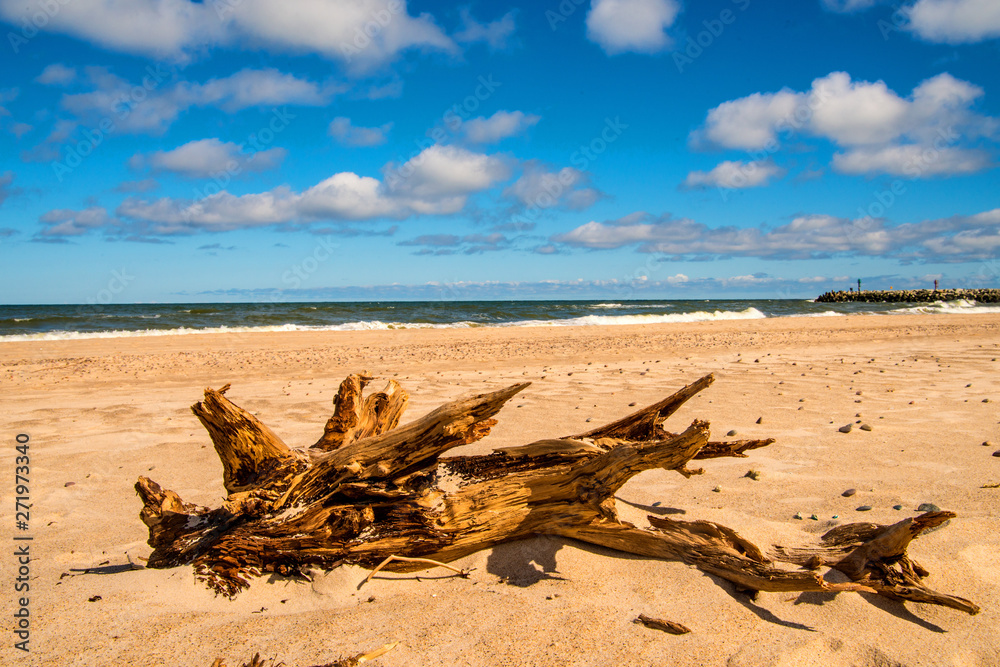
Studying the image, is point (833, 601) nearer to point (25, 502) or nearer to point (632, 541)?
point (632, 541)

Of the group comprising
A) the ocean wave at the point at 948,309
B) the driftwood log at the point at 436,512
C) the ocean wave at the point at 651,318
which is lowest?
the driftwood log at the point at 436,512

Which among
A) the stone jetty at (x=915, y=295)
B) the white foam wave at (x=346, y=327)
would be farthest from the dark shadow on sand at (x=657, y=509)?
the stone jetty at (x=915, y=295)

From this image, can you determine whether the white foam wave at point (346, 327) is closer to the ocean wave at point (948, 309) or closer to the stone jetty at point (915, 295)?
the ocean wave at point (948, 309)

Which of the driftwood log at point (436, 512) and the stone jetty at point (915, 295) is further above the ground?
the stone jetty at point (915, 295)

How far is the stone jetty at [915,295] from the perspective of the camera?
6272 centimetres

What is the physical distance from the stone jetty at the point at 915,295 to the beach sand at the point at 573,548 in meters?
66.1

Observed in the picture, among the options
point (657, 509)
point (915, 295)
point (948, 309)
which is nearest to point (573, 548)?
point (657, 509)

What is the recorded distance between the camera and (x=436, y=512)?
10.8 feet

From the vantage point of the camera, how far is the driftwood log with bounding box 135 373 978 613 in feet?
10.0

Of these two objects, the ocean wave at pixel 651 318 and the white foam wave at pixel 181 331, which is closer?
the white foam wave at pixel 181 331

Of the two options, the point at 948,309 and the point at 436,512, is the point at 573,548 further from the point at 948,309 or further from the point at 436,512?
the point at 948,309

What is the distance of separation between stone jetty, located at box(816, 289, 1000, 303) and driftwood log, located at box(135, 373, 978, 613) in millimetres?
70303

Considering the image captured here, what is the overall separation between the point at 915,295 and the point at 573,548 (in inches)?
3270

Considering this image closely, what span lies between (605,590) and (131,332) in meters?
28.3
